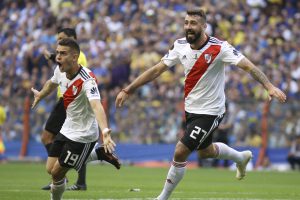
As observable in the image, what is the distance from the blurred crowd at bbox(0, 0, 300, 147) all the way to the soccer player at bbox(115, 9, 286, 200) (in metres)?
13.3

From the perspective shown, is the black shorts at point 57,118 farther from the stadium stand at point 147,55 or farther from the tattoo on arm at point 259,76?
the stadium stand at point 147,55

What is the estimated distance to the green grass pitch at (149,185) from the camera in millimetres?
12828

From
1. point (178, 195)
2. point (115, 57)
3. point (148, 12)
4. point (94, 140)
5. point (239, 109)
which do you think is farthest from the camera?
point (148, 12)

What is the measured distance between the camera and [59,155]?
1105 centimetres

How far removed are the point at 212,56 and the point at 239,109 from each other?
44.1 ft

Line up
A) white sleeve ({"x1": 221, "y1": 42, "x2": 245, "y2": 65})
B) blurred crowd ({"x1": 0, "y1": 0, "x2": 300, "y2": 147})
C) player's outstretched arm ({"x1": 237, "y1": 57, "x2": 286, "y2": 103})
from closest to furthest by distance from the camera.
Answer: player's outstretched arm ({"x1": 237, "y1": 57, "x2": 286, "y2": 103})
white sleeve ({"x1": 221, "y1": 42, "x2": 245, "y2": 65})
blurred crowd ({"x1": 0, "y1": 0, "x2": 300, "y2": 147})

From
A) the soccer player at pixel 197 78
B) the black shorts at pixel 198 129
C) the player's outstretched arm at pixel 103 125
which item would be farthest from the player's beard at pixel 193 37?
the player's outstretched arm at pixel 103 125

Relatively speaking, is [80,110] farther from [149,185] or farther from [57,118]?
[149,185]

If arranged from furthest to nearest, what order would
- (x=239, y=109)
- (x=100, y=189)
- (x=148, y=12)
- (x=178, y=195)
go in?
(x=148, y=12) < (x=239, y=109) < (x=100, y=189) < (x=178, y=195)

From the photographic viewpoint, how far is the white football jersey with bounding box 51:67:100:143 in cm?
1034

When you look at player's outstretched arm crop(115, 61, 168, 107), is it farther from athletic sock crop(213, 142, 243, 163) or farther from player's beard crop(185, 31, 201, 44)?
athletic sock crop(213, 142, 243, 163)

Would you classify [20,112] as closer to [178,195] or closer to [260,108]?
[260,108]

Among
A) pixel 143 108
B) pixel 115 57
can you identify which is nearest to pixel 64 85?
pixel 143 108

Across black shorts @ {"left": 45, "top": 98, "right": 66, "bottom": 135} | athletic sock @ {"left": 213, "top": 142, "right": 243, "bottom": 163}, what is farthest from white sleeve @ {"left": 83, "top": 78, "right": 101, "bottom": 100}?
black shorts @ {"left": 45, "top": 98, "right": 66, "bottom": 135}
